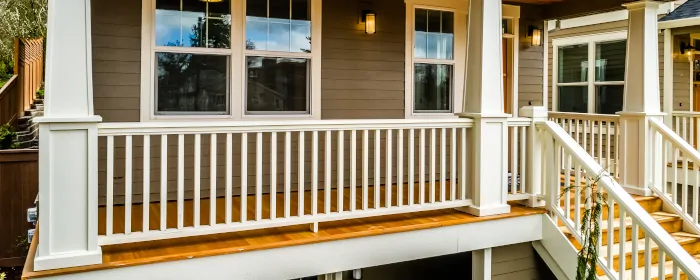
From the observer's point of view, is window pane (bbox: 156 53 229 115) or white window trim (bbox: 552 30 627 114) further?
white window trim (bbox: 552 30 627 114)

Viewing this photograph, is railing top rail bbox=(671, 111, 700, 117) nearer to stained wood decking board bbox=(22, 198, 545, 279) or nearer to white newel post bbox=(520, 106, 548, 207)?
white newel post bbox=(520, 106, 548, 207)

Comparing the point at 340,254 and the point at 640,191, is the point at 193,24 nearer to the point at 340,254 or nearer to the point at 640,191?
the point at 340,254

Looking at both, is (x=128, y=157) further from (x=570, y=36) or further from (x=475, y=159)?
(x=570, y=36)

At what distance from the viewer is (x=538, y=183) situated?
188 inches

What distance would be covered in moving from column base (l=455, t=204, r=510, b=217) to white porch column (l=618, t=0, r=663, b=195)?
1950 millimetres

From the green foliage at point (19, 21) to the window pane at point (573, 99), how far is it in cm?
1136

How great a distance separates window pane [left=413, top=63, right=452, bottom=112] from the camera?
21.2 ft

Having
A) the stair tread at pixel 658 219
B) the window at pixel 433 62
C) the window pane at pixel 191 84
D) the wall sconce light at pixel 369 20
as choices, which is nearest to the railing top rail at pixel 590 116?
the stair tread at pixel 658 219

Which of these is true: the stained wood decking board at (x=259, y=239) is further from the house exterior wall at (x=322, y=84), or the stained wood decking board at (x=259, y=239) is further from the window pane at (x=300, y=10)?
the window pane at (x=300, y=10)

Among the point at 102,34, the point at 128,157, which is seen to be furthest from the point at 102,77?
the point at 128,157

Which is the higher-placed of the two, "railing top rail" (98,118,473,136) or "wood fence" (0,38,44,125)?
"wood fence" (0,38,44,125)

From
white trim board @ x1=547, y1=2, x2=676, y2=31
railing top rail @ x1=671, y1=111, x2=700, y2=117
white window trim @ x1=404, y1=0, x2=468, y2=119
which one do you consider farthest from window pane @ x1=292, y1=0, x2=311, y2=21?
railing top rail @ x1=671, y1=111, x2=700, y2=117

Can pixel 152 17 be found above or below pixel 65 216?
above

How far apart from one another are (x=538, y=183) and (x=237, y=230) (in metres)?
2.86
